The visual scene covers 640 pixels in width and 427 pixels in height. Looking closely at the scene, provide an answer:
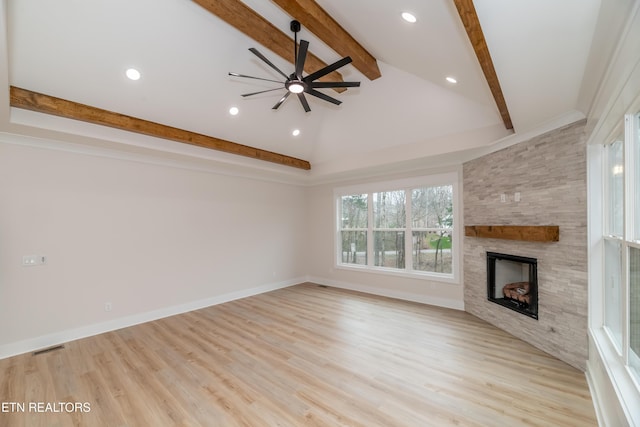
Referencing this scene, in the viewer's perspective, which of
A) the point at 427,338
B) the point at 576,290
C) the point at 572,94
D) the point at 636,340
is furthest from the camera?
the point at 427,338

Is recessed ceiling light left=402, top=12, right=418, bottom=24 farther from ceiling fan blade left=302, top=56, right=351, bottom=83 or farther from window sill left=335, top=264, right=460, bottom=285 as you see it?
window sill left=335, top=264, right=460, bottom=285

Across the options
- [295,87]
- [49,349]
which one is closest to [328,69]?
[295,87]

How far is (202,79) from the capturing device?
149 inches

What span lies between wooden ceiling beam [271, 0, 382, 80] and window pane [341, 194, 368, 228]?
3141 mm

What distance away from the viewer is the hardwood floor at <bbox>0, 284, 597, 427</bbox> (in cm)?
223

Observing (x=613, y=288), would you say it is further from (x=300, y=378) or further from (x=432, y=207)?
(x=300, y=378)

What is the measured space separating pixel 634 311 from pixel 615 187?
1.22m

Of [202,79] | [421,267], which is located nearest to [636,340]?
[421,267]

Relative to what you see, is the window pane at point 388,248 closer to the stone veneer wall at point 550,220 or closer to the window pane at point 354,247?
the window pane at point 354,247

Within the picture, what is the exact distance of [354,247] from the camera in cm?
662

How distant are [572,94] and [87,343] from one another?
20.8 ft

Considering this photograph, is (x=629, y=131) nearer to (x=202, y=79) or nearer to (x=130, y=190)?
(x=202, y=79)

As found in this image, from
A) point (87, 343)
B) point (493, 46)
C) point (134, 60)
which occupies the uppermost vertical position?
point (134, 60)

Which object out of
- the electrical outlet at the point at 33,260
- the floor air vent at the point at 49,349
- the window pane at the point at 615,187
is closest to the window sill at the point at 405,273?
the window pane at the point at 615,187
